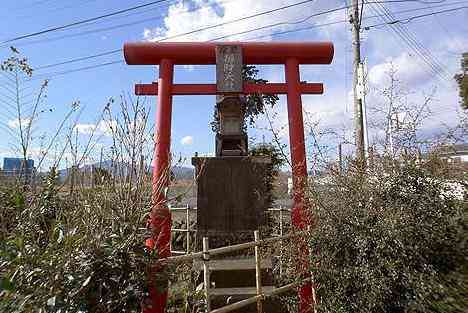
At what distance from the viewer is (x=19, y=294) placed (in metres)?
2.06

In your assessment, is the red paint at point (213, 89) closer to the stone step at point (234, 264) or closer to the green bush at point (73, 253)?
the stone step at point (234, 264)

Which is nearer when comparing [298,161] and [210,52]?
[298,161]

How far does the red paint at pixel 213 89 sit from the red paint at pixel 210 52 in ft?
1.17

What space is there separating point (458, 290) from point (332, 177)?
5.02 feet

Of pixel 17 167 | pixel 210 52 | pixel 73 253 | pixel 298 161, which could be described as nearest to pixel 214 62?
pixel 210 52

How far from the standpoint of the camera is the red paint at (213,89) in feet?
19.9

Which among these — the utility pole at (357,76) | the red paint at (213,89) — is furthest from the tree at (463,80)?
the red paint at (213,89)

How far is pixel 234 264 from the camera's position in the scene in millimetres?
5578

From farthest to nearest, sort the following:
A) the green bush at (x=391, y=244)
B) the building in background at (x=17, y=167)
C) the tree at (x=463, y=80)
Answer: the tree at (x=463, y=80) < the green bush at (x=391, y=244) < the building in background at (x=17, y=167)

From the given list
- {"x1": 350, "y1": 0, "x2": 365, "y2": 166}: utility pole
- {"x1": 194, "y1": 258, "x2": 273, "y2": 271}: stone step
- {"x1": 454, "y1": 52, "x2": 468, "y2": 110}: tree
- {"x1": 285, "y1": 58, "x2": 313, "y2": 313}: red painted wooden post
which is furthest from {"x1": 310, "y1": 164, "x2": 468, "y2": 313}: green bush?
{"x1": 454, "y1": 52, "x2": 468, "y2": 110}: tree

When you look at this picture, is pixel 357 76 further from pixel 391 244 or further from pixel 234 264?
pixel 391 244

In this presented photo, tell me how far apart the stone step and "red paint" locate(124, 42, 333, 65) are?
2.92 m

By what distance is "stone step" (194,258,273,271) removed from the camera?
5.30 meters

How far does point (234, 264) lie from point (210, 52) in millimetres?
3060
